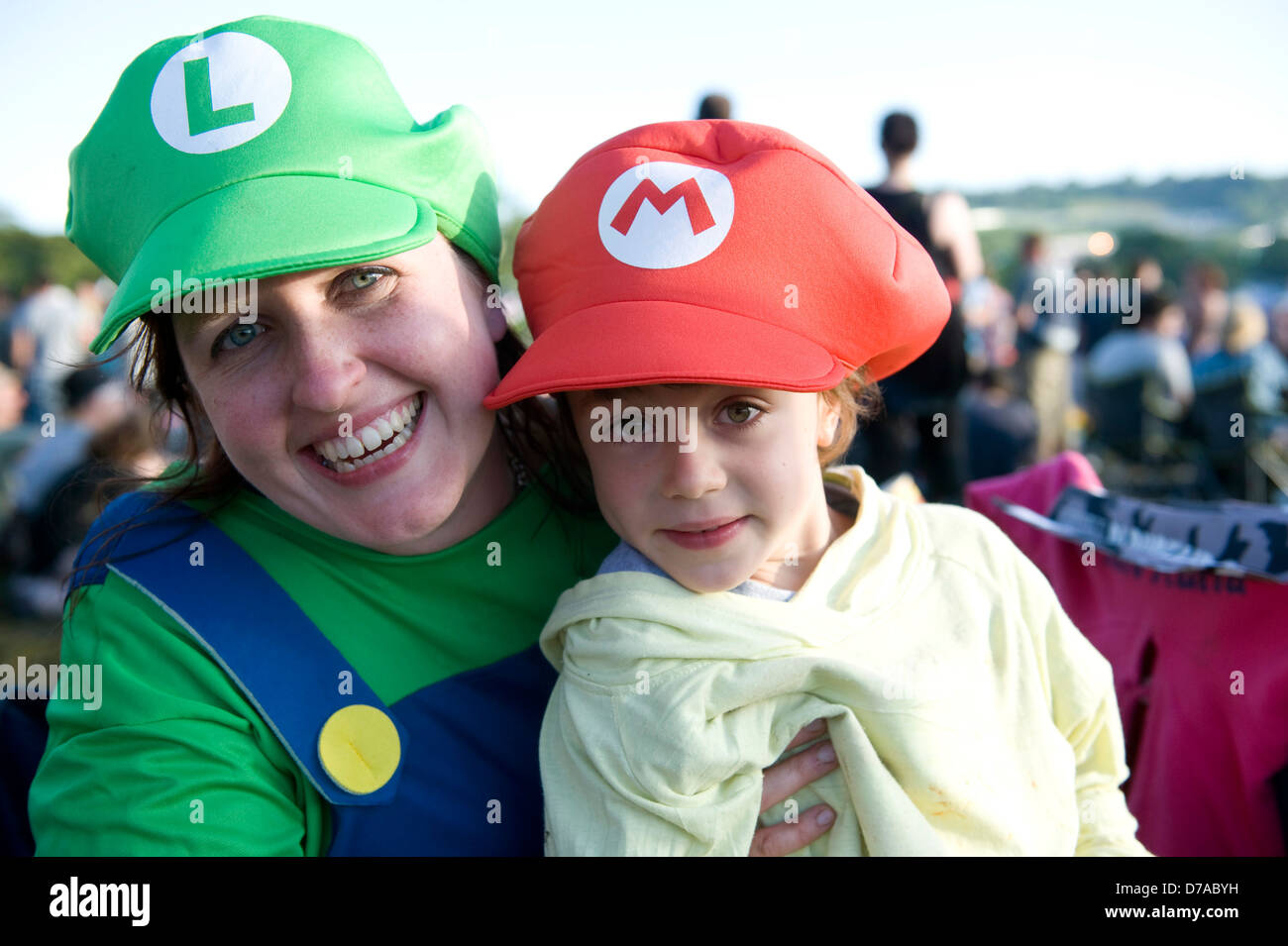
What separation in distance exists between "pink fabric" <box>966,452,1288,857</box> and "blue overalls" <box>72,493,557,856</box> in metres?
1.19

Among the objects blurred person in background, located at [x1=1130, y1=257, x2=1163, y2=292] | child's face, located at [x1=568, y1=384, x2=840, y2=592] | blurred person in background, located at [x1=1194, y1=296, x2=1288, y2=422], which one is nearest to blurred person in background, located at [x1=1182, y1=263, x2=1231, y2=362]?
blurred person in background, located at [x1=1130, y1=257, x2=1163, y2=292]

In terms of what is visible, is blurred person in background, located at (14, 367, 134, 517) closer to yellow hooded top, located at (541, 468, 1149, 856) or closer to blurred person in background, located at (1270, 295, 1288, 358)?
yellow hooded top, located at (541, 468, 1149, 856)

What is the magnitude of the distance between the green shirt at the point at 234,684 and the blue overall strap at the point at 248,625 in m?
Result: 0.02

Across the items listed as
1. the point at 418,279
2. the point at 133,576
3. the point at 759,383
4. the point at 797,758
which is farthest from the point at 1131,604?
the point at 133,576

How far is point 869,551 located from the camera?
5.51 feet

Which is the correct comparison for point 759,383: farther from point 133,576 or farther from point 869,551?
point 133,576

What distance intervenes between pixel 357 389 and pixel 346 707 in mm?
467

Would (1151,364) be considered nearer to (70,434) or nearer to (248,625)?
(70,434)

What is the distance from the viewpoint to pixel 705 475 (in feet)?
4.81

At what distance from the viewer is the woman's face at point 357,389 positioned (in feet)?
4.75

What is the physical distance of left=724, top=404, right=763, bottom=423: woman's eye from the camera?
151 centimetres

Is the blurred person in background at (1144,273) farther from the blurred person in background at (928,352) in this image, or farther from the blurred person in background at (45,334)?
the blurred person in background at (45,334)

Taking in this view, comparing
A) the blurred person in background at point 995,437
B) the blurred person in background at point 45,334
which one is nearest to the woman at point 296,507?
the blurred person in background at point 995,437

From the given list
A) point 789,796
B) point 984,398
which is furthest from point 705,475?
point 984,398
